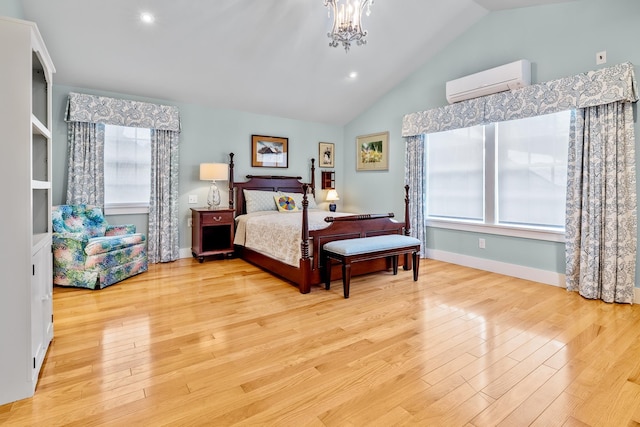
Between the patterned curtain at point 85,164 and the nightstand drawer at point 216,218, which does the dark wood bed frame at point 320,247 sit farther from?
the patterned curtain at point 85,164

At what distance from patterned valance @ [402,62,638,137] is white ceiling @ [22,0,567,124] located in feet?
2.99

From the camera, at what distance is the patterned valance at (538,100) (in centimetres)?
295

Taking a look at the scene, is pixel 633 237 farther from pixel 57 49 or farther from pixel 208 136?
pixel 57 49

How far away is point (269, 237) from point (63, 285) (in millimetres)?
2171

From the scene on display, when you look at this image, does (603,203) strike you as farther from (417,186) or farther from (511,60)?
(417,186)

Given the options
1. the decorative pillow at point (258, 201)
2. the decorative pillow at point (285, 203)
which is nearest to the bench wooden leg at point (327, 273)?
the decorative pillow at point (285, 203)

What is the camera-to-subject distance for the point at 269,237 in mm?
3979

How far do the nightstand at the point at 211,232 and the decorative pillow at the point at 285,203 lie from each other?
73cm

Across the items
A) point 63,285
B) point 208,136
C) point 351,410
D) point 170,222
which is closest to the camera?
point 351,410

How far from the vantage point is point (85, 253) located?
11.1 ft

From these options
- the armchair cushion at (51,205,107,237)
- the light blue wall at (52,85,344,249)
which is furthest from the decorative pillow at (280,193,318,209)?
the armchair cushion at (51,205,107,237)

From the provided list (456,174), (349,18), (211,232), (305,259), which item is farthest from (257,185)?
(349,18)

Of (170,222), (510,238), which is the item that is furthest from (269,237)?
(510,238)

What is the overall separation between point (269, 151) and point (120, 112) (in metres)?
2.13
